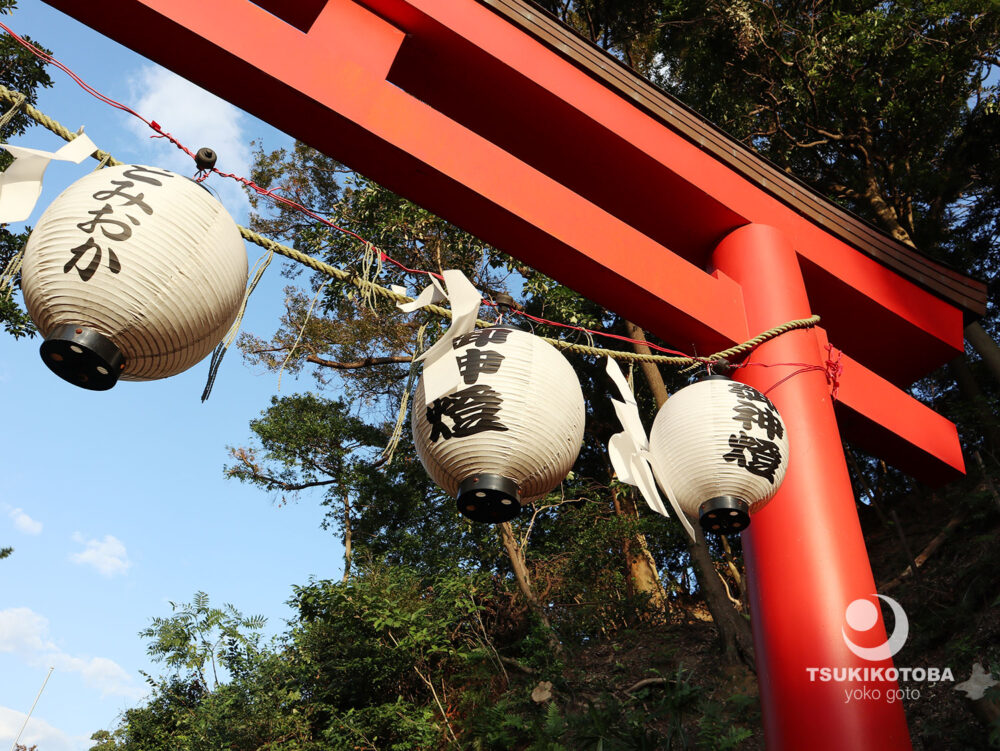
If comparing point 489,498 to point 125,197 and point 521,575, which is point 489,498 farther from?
point 521,575

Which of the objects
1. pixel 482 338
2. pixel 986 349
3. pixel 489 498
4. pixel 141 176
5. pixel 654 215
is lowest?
pixel 489 498

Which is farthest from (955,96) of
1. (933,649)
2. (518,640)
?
(518,640)

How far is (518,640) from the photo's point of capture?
7.35m

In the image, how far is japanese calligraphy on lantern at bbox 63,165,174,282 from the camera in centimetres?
145

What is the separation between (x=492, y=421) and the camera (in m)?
1.75

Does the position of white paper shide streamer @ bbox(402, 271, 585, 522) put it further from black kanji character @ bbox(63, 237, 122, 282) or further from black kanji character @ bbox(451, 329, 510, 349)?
black kanji character @ bbox(63, 237, 122, 282)

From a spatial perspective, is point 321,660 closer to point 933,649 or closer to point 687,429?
point 933,649

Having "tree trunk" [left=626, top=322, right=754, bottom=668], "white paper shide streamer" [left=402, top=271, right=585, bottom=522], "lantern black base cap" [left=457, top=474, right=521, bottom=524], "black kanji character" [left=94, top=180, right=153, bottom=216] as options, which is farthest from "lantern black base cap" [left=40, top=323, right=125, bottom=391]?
"tree trunk" [left=626, top=322, right=754, bottom=668]

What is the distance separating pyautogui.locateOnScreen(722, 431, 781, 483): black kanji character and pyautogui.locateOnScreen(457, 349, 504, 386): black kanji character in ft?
2.85

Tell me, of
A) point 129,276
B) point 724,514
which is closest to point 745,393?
point 724,514

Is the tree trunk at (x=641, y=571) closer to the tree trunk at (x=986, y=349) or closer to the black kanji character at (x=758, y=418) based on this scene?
the tree trunk at (x=986, y=349)

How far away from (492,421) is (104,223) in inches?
37.1

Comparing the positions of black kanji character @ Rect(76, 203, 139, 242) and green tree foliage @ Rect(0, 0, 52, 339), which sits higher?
green tree foliage @ Rect(0, 0, 52, 339)

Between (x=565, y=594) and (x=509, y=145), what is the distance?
5614 mm
